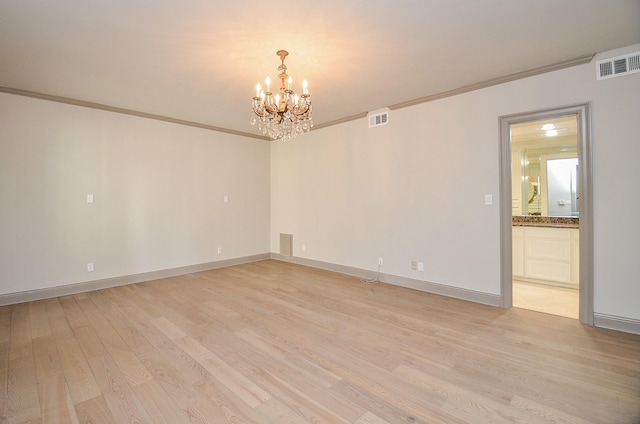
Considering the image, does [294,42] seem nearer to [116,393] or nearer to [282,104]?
[282,104]

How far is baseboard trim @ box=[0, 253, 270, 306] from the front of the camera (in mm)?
3727

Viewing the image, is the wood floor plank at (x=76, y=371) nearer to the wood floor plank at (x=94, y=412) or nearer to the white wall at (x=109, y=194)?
the wood floor plank at (x=94, y=412)

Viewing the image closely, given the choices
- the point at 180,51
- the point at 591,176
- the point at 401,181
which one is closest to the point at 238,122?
the point at 180,51

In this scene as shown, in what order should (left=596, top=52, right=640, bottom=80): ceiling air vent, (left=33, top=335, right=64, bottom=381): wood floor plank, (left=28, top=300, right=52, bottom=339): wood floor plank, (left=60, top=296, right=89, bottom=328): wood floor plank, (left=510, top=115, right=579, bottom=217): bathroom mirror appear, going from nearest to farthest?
(left=33, top=335, right=64, bottom=381): wood floor plank → (left=596, top=52, right=640, bottom=80): ceiling air vent → (left=28, top=300, right=52, bottom=339): wood floor plank → (left=60, top=296, right=89, bottom=328): wood floor plank → (left=510, top=115, right=579, bottom=217): bathroom mirror

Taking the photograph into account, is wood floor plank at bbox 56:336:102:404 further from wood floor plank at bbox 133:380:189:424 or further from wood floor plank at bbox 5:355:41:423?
wood floor plank at bbox 133:380:189:424

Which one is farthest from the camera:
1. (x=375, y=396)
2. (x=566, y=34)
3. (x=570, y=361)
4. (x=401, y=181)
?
(x=401, y=181)

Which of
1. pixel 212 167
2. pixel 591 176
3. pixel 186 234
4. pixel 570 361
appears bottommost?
pixel 570 361

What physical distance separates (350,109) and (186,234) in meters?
3.60

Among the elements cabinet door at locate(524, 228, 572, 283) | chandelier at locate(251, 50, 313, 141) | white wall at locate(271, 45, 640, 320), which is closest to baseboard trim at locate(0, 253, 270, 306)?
white wall at locate(271, 45, 640, 320)

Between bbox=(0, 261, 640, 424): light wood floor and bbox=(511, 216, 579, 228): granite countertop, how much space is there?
1.80m

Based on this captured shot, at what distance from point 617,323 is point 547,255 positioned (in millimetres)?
1794

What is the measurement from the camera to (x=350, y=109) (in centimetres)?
463

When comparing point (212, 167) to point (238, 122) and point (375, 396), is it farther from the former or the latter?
point (375, 396)

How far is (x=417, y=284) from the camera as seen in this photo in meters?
4.21
